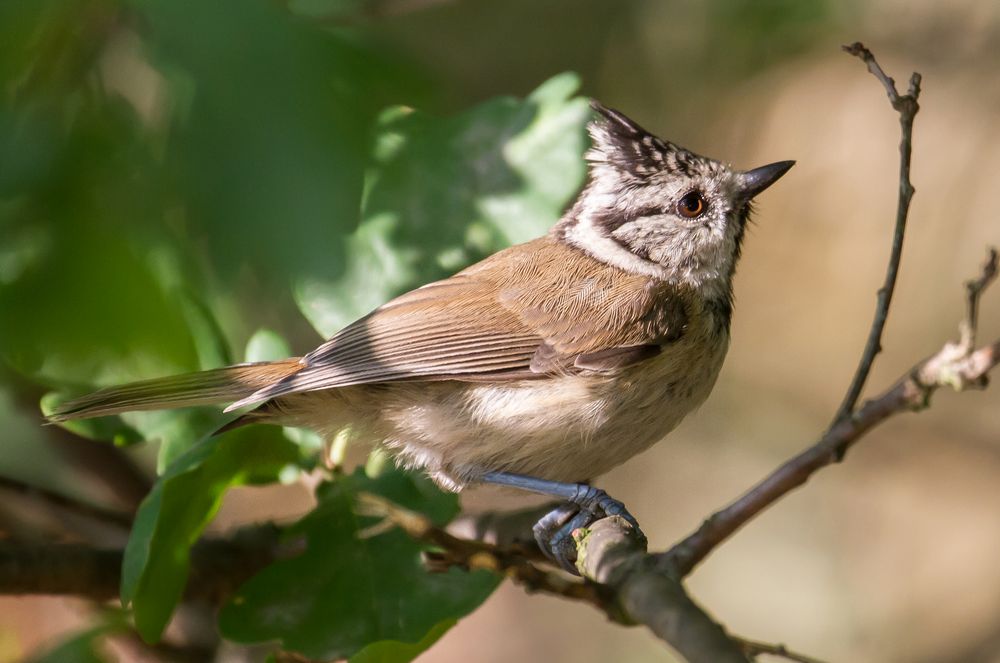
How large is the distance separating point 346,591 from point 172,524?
1.67 ft

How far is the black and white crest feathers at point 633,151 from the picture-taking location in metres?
3.71

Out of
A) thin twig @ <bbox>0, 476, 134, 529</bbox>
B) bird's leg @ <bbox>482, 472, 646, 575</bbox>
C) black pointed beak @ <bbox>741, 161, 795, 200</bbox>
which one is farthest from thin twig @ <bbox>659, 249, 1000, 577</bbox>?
thin twig @ <bbox>0, 476, 134, 529</bbox>

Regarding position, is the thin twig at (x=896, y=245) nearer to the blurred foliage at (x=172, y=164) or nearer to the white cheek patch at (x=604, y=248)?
Result: the blurred foliage at (x=172, y=164)

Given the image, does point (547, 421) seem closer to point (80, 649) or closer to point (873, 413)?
point (873, 413)

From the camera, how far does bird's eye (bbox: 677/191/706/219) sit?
3748mm

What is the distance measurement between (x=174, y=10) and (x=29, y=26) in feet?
0.73

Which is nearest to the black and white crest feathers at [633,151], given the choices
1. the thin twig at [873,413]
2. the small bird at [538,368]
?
the small bird at [538,368]

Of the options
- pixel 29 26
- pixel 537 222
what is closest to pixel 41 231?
pixel 29 26

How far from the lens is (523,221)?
3.38 metres

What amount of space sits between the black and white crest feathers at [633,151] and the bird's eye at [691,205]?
8cm

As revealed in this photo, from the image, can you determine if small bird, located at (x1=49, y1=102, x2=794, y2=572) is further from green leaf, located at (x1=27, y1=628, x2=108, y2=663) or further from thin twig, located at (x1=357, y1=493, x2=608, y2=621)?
thin twig, located at (x1=357, y1=493, x2=608, y2=621)

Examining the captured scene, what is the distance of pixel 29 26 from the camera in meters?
1.27

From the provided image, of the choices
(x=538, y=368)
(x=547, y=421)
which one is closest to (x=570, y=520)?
(x=547, y=421)

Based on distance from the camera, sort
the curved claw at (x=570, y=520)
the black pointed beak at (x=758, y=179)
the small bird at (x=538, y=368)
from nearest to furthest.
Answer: the curved claw at (x=570, y=520) → the small bird at (x=538, y=368) → the black pointed beak at (x=758, y=179)
